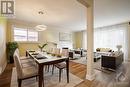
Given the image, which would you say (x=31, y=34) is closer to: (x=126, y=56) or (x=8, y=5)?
(x=8, y=5)

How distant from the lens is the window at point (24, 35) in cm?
520

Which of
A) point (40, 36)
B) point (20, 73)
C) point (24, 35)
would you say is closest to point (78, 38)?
point (40, 36)

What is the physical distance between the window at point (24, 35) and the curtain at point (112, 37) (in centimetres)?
503

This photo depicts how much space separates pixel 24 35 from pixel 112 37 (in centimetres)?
626

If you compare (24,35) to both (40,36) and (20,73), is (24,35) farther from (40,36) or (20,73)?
(20,73)

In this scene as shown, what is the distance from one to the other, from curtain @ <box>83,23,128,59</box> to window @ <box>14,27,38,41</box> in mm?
5032

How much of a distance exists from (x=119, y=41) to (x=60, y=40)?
14.9ft

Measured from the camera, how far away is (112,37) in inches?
248

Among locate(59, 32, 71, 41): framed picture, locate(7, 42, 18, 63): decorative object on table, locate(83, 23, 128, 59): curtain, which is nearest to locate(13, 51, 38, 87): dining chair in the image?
locate(7, 42, 18, 63): decorative object on table

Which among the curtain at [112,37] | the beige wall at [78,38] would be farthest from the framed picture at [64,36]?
the curtain at [112,37]

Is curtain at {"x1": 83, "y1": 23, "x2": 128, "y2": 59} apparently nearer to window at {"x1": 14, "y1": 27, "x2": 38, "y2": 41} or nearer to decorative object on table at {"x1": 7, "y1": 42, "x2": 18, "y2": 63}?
window at {"x1": 14, "y1": 27, "x2": 38, "y2": 41}

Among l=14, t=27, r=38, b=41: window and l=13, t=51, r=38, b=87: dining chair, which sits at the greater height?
l=14, t=27, r=38, b=41: window

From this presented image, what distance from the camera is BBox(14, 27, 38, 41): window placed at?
17.0 feet

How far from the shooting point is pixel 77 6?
3146 mm
